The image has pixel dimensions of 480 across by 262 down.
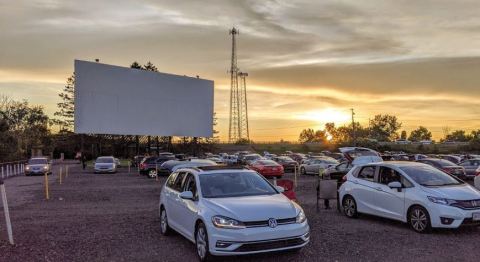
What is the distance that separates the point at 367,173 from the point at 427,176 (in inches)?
64.8

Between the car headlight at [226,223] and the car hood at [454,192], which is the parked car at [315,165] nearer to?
the car hood at [454,192]

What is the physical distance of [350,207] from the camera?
12664 millimetres

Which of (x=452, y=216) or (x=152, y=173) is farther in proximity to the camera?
(x=152, y=173)

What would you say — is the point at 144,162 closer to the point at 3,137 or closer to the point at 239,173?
the point at 3,137

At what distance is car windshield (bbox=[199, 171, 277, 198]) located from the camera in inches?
342

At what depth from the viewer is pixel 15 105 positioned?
85.1 metres

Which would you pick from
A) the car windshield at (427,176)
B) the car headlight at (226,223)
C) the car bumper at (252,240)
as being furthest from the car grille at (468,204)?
the car headlight at (226,223)

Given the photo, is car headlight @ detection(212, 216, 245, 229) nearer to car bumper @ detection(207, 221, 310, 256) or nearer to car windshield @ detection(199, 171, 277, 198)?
car bumper @ detection(207, 221, 310, 256)

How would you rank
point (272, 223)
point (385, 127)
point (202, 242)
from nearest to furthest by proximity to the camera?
point (272, 223) < point (202, 242) < point (385, 127)

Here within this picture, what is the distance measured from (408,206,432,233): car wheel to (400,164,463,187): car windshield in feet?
2.20

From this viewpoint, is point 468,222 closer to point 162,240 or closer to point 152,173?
point 162,240

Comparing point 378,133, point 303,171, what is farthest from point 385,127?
point 303,171

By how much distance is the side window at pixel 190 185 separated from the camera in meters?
8.93

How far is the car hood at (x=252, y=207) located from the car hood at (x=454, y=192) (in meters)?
3.82
